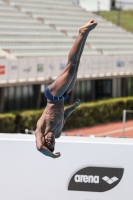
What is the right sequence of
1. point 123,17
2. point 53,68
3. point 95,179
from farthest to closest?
1. point 123,17
2. point 53,68
3. point 95,179

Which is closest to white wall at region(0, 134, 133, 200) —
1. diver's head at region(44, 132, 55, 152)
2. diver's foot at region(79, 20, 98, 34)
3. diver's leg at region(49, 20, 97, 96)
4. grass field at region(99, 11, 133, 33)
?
diver's head at region(44, 132, 55, 152)

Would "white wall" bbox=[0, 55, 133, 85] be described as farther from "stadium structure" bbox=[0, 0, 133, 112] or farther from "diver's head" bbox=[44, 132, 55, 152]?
"diver's head" bbox=[44, 132, 55, 152]

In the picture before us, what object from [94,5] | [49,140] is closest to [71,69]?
[49,140]

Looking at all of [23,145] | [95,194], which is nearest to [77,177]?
[95,194]

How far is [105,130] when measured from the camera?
25.4 m

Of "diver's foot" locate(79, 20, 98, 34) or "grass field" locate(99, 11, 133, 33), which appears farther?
"grass field" locate(99, 11, 133, 33)

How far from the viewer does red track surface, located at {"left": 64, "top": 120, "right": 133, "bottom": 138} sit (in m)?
24.1

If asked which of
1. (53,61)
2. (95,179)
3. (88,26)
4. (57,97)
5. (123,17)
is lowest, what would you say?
(123,17)

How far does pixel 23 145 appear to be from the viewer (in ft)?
35.3

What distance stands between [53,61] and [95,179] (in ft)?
45.0

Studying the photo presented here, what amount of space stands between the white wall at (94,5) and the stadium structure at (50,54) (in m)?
5.91

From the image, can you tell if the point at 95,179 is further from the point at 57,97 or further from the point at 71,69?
the point at 71,69

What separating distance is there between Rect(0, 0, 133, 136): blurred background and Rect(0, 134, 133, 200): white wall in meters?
11.4

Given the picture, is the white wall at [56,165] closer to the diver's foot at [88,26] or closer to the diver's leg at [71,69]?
the diver's leg at [71,69]
